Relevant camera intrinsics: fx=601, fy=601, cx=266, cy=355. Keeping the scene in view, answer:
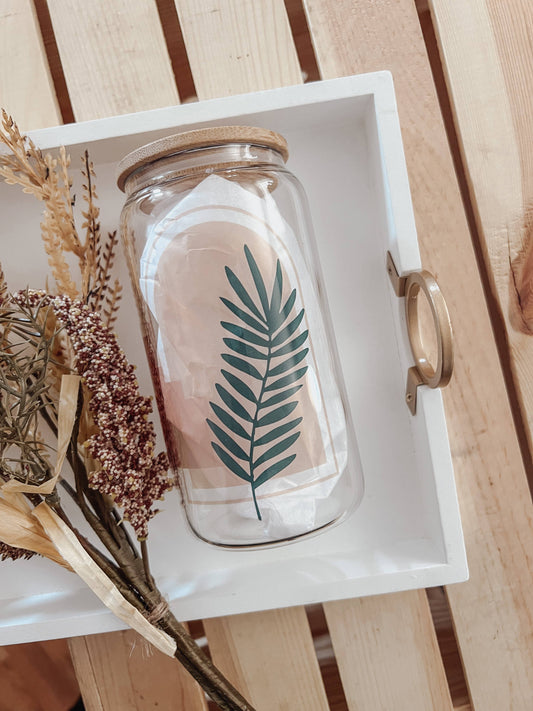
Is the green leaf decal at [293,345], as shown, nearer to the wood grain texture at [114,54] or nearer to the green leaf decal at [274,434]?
the green leaf decal at [274,434]

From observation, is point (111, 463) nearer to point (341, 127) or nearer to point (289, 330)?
point (289, 330)

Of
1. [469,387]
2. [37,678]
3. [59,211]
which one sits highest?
[59,211]

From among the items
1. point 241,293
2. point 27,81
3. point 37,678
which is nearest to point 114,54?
point 27,81

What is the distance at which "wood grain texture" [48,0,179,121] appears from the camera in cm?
56

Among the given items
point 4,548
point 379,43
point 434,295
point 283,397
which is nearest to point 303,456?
point 283,397

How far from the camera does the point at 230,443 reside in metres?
0.43

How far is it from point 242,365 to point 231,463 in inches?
2.8

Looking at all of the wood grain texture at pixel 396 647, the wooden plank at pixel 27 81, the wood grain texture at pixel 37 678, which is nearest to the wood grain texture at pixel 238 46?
the wooden plank at pixel 27 81

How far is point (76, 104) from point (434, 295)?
15.0 inches

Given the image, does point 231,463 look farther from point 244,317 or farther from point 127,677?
point 127,677

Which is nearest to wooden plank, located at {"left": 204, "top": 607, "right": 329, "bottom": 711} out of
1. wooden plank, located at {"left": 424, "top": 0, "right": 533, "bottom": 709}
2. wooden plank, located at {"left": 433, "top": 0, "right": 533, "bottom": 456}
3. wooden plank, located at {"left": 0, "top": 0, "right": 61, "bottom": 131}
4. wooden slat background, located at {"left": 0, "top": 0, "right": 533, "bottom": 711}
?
wooden slat background, located at {"left": 0, "top": 0, "right": 533, "bottom": 711}

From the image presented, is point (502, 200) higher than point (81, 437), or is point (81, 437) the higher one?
point (502, 200)

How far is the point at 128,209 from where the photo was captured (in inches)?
18.6

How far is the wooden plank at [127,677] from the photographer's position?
0.58 metres
